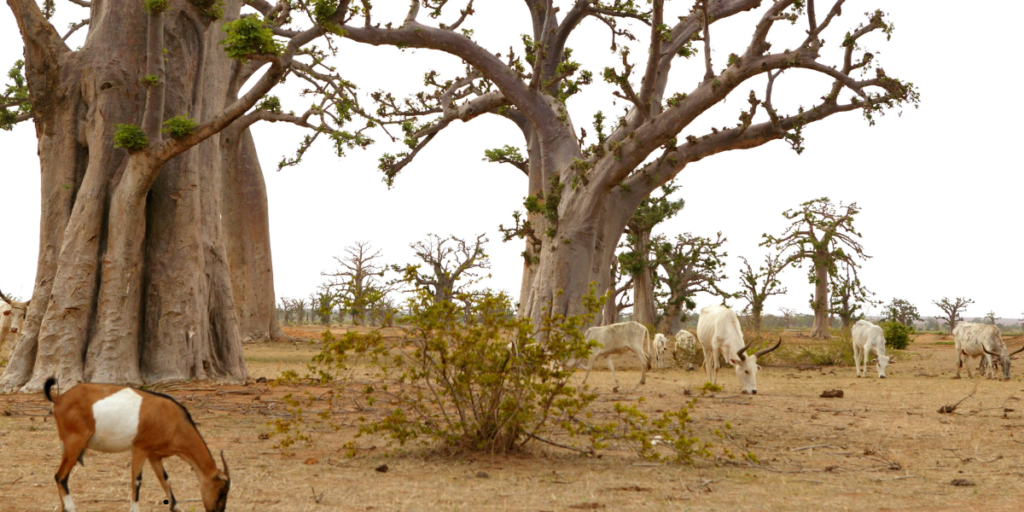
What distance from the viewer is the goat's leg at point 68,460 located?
12.0ft

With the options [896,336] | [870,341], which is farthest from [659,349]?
[896,336]

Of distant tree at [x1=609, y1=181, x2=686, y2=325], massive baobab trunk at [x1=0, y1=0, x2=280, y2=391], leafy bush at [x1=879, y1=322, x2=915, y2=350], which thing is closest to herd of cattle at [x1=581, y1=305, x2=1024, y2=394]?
massive baobab trunk at [x1=0, y1=0, x2=280, y2=391]

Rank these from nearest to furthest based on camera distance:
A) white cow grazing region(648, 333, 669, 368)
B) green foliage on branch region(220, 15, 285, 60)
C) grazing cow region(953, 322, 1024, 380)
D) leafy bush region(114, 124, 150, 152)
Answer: green foliage on branch region(220, 15, 285, 60)
leafy bush region(114, 124, 150, 152)
grazing cow region(953, 322, 1024, 380)
white cow grazing region(648, 333, 669, 368)

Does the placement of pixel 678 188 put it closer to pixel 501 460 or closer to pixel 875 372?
pixel 875 372

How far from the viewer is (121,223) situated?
976 centimetres

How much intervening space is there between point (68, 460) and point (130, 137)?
21.2ft

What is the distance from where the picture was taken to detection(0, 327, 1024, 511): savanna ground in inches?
175

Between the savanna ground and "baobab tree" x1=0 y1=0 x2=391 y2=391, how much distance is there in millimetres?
1150

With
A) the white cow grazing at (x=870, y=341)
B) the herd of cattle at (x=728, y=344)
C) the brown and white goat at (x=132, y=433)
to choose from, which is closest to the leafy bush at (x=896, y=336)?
the herd of cattle at (x=728, y=344)

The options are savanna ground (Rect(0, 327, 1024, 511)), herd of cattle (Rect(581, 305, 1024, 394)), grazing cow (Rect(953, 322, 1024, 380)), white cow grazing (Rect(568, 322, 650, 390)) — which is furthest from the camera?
grazing cow (Rect(953, 322, 1024, 380))

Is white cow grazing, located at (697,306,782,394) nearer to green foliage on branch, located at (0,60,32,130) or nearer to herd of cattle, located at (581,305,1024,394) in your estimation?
herd of cattle, located at (581,305,1024,394)

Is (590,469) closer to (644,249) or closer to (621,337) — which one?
(621,337)

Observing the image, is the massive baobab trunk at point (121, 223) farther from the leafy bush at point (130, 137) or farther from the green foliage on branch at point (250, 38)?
the green foliage on branch at point (250, 38)

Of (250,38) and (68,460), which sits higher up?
(250,38)
